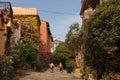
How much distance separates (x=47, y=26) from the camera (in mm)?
62594

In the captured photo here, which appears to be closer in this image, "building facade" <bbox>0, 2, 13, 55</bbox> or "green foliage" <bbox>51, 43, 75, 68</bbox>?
"building facade" <bbox>0, 2, 13, 55</bbox>

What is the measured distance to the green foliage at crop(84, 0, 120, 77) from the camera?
18922 mm

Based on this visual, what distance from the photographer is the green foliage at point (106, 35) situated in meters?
18.9

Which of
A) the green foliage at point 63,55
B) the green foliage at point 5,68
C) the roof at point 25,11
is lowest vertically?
the green foliage at point 5,68

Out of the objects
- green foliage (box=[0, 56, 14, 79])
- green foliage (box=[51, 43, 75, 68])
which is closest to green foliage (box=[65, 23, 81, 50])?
green foliage (box=[51, 43, 75, 68])

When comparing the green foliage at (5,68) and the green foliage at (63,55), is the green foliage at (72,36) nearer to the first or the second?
the green foliage at (63,55)

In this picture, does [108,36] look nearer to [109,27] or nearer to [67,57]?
[109,27]

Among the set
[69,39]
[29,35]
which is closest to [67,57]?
[69,39]

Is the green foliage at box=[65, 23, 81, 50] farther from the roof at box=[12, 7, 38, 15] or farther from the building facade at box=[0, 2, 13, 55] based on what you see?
the building facade at box=[0, 2, 13, 55]

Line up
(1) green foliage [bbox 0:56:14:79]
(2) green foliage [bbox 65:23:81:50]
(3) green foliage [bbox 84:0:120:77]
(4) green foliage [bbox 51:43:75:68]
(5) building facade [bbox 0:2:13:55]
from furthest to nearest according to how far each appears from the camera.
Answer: (4) green foliage [bbox 51:43:75:68]
(2) green foliage [bbox 65:23:81:50]
(5) building facade [bbox 0:2:13:55]
(1) green foliage [bbox 0:56:14:79]
(3) green foliage [bbox 84:0:120:77]

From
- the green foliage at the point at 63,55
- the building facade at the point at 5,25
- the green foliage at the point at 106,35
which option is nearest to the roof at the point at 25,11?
the green foliage at the point at 63,55

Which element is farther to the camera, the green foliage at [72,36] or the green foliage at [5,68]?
the green foliage at [72,36]

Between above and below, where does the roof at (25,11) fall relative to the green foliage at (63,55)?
above

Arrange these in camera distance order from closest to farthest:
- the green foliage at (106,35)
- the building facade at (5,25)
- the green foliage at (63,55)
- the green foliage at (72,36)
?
the green foliage at (106,35) < the building facade at (5,25) < the green foliage at (72,36) < the green foliage at (63,55)
